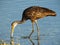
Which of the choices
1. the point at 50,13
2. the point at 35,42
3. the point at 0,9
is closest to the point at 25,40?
the point at 35,42

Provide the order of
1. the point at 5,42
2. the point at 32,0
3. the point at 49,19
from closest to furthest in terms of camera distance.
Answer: the point at 5,42 < the point at 49,19 < the point at 32,0

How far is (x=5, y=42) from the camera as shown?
39.5 feet

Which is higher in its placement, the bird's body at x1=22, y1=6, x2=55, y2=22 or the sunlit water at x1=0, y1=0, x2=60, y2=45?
the bird's body at x1=22, y1=6, x2=55, y2=22

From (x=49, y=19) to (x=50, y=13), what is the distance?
2789 millimetres

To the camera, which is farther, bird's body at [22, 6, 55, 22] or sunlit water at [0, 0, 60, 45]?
bird's body at [22, 6, 55, 22]

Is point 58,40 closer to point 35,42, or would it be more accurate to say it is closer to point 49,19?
point 35,42

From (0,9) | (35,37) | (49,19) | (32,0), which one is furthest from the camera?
(32,0)

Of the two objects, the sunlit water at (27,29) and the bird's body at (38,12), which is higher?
the bird's body at (38,12)

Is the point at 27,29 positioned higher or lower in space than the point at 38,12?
lower

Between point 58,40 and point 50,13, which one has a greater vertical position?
point 50,13

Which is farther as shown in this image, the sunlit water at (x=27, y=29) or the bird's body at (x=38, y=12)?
the bird's body at (x=38, y=12)

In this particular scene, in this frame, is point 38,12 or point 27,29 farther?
point 27,29

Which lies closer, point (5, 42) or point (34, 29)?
point (5, 42)

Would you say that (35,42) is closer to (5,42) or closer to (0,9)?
(5,42)
